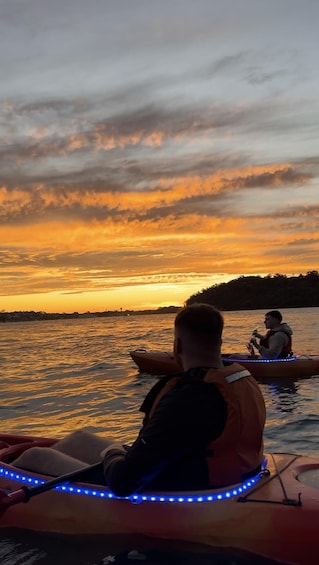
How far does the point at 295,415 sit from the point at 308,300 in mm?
112611

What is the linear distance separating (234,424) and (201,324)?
71 cm

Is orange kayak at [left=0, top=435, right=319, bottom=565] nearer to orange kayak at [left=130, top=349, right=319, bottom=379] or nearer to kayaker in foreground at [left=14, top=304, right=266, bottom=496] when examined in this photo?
kayaker in foreground at [left=14, top=304, right=266, bottom=496]

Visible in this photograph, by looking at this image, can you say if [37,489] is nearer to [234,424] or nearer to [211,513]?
[211,513]

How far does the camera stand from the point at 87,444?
4859 mm

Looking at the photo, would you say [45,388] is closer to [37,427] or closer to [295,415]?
[37,427]

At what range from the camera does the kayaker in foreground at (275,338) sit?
13312 millimetres

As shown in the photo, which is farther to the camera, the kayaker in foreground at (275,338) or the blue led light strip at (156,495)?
the kayaker in foreground at (275,338)

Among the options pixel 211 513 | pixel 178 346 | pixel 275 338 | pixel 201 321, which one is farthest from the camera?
pixel 275 338

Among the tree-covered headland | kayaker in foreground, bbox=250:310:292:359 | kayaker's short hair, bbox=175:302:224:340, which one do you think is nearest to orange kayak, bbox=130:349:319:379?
kayaker in foreground, bbox=250:310:292:359

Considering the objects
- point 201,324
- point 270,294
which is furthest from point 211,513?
point 270,294

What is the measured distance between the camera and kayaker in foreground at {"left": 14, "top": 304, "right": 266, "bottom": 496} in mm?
3539

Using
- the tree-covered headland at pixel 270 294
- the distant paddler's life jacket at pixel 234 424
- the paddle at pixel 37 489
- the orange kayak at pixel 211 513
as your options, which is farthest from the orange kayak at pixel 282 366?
the tree-covered headland at pixel 270 294

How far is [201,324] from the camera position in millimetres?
3516

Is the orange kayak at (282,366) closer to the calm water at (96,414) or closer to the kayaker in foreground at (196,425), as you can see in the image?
the calm water at (96,414)
